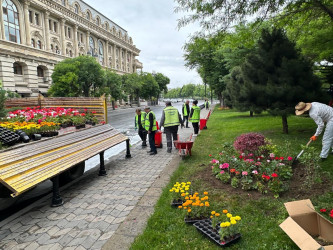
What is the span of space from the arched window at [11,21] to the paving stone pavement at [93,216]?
34.1m

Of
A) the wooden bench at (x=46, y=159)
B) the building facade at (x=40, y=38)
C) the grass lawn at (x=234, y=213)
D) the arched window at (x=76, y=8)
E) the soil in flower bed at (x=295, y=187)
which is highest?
the arched window at (x=76, y=8)

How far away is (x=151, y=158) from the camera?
8.34m

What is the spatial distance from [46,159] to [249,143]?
14.7 feet

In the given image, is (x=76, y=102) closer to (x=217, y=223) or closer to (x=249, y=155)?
(x=249, y=155)

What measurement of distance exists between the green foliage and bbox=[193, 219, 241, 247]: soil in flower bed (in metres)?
29.3

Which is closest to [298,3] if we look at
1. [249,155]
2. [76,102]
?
[249,155]

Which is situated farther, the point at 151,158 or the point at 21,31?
the point at 21,31

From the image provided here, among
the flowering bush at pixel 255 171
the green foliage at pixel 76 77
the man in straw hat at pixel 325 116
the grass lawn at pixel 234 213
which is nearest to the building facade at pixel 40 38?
the green foliage at pixel 76 77

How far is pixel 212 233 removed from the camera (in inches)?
130

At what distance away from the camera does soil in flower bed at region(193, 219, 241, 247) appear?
3115 mm

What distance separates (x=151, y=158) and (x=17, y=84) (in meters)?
30.4

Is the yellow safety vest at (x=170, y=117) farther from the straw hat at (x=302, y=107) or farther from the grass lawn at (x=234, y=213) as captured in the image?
the straw hat at (x=302, y=107)

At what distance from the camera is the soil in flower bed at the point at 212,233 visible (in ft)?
10.2

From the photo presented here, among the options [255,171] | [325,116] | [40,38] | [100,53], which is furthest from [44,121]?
[100,53]
